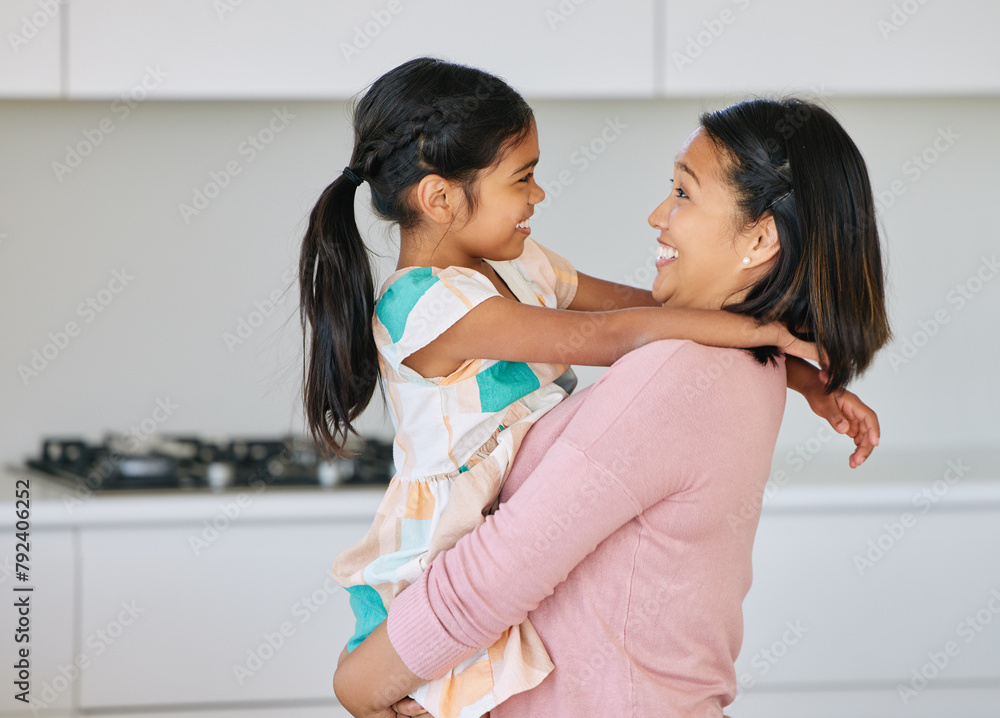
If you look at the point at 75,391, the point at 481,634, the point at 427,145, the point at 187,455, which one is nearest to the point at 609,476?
the point at 481,634

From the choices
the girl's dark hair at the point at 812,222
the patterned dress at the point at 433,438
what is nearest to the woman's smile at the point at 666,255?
the girl's dark hair at the point at 812,222

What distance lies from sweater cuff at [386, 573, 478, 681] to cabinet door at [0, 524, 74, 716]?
1378 millimetres

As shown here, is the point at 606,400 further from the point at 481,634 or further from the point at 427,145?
the point at 427,145

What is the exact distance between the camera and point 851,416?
1133 mm

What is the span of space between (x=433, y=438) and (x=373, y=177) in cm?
37

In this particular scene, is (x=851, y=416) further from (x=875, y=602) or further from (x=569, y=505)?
(x=875, y=602)

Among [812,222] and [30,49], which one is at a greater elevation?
[30,49]

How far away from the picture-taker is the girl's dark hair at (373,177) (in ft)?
3.64

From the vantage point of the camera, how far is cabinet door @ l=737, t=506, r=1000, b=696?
213 cm

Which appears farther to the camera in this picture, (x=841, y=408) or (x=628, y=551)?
(x=841, y=408)

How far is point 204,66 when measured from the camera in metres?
2.04

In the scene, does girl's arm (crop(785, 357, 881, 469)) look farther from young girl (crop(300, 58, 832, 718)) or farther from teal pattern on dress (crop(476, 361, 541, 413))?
teal pattern on dress (crop(476, 361, 541, 413))

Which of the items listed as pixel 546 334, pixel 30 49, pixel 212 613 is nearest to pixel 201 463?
pixel 212 613

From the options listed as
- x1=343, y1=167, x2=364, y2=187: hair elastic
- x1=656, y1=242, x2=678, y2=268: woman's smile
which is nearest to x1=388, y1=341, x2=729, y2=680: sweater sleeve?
x1=656, y1=242, x2=678, y2=268: woman's smile
